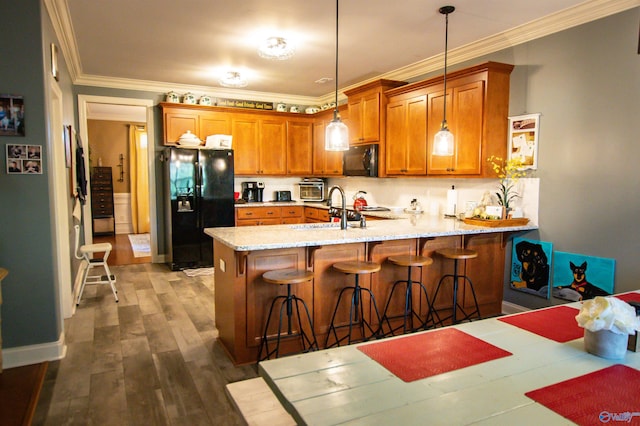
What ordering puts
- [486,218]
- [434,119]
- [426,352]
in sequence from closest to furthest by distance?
[426,352] < [486,218] < [434,119]

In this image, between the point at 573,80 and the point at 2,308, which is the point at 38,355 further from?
the point at 573,80

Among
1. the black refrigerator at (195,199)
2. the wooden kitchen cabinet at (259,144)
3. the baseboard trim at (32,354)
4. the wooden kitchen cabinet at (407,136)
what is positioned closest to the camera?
the baseboard trim at (32,354)

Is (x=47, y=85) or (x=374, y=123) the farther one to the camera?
(x=374, y=123)

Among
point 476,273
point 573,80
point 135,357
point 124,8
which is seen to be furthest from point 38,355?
point 573,80

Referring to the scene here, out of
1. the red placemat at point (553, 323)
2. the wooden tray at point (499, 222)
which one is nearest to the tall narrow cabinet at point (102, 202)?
the wooden tray at point (499, 222)

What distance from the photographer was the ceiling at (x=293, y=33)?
10.8 ft

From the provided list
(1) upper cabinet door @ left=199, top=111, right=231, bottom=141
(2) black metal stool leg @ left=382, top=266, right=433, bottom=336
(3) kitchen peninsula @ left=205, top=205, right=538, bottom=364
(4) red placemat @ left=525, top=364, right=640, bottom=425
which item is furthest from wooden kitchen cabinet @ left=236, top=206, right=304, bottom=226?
(4) red placemat @ left=525, top=364, right=640, bottom=425

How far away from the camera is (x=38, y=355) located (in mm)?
2926

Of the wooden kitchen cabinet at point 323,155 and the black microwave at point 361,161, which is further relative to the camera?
the wooden kitchen cabinet at point 323,155

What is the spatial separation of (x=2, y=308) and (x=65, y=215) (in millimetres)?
1237

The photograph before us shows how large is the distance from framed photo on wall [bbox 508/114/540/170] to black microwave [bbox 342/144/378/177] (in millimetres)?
1715

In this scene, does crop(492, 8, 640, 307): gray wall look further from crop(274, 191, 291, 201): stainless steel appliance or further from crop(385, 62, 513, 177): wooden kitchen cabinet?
crop(274, 191, 291, 201): stainless steel appliance

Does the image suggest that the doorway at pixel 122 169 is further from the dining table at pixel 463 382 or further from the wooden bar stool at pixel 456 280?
the dining table at pixel 463 382

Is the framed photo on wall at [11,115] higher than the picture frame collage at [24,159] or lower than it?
higher
